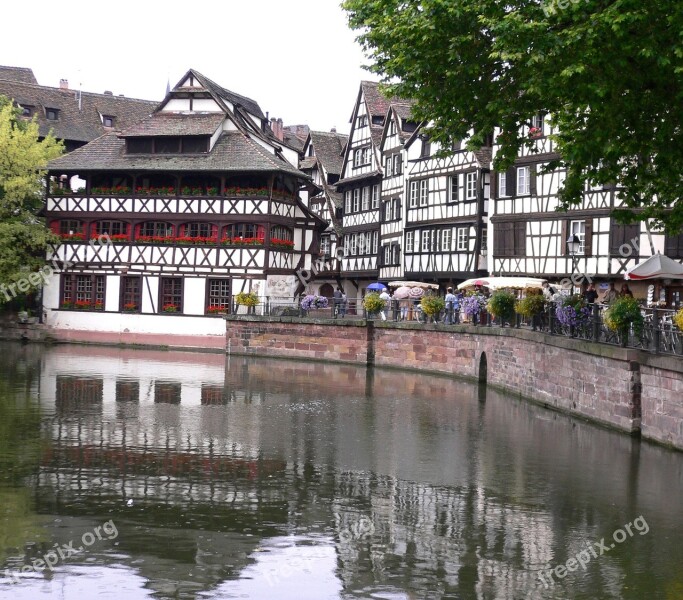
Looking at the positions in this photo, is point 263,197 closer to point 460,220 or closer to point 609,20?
point 460,220

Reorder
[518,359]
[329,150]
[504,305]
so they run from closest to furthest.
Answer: [518,359]
[504,305]
[329,150]

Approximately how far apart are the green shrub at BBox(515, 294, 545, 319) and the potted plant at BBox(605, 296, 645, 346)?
24.8 feet

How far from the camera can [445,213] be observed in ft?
176

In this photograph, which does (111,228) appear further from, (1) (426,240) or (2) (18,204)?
(1) (426,240)

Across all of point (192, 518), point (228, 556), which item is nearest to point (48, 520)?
point (192, 518)

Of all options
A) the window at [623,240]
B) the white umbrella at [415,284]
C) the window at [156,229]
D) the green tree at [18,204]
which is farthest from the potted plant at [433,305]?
the green tree at [18,204]

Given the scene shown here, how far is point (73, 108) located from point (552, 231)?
3723cm

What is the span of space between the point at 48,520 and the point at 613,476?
33.5 feet

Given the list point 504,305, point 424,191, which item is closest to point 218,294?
point 424,191

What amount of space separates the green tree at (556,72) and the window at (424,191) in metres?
30.8

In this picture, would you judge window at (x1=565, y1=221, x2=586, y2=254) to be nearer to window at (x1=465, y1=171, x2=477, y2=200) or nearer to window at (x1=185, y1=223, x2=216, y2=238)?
window at (x1=465, y1=171, x2=477, y2=200)

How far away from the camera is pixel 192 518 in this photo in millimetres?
15047

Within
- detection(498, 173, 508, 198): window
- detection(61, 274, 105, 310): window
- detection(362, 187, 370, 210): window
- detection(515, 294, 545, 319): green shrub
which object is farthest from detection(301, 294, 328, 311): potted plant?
detection(515, 294, 545, 319): green shrub

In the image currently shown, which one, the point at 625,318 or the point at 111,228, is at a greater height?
the point at 111,228
